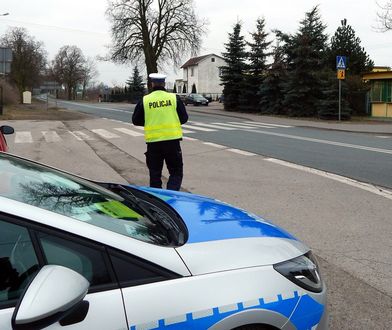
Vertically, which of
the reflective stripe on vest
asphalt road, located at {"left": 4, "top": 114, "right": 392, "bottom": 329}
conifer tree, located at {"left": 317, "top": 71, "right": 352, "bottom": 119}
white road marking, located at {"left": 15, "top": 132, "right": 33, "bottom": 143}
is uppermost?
conifer tree, located at {"left": 317, "top": 71, "right": 352, "bottom": 119}

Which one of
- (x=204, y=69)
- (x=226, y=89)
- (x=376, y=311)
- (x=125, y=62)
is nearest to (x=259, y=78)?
(x=226, y=89)

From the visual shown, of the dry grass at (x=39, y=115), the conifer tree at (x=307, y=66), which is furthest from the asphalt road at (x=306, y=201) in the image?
the conifer tree at (x=307, y=66)

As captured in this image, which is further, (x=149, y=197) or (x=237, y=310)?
(x=149, y=197)

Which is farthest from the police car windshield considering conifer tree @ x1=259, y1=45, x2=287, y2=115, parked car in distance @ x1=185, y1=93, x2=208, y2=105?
parked car in distance @ x1=185, y1=93, x2=208, y2=105

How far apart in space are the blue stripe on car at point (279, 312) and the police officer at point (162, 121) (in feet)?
14.0

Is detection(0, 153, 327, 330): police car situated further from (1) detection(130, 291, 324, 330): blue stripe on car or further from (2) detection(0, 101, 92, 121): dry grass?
(2) detection(0, 101, 92, 121): dry grass

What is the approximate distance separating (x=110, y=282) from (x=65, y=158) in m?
10.3

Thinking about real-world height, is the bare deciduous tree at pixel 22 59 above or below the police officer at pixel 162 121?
above

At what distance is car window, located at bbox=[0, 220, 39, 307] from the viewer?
1.96 meters

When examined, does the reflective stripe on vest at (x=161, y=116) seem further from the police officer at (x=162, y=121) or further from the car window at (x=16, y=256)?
the car window at (x=16, y=256)

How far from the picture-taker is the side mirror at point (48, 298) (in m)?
1.69

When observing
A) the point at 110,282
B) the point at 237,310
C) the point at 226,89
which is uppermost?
the point at 226,89

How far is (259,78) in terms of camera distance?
37438mm

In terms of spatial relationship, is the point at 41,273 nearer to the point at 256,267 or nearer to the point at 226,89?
the point at 256,267
